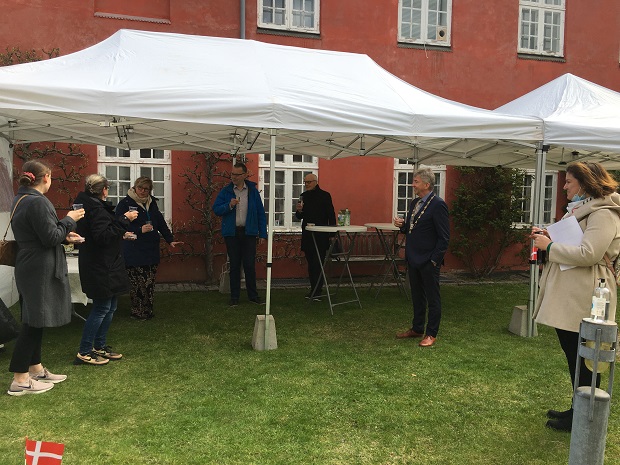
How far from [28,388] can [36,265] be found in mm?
932

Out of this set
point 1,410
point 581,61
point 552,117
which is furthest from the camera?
point 581,61

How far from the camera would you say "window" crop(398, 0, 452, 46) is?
377 inches

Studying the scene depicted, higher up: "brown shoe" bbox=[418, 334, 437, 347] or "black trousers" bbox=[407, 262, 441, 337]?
"black trousers" bbox=[407, 262, 441, 337]

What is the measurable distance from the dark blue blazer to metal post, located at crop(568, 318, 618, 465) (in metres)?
2.30

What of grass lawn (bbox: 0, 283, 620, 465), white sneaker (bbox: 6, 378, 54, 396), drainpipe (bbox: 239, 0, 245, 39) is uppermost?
drainpipe (bbox: 239, 0, 245, 39)

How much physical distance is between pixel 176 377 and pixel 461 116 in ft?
11.4

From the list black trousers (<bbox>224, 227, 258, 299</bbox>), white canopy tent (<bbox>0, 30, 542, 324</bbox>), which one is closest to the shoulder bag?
white canopy tent (<bbox>0, 30, 542, 324</bbox>)

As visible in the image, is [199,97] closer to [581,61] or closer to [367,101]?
[367,101]

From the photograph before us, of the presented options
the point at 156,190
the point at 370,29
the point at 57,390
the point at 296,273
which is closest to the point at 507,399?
the point at 57,390

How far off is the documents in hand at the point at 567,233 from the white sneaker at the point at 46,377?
3.69 meters

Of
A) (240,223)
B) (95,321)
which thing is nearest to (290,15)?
(240,223)

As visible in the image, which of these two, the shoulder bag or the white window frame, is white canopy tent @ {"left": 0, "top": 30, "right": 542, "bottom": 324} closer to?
the shoulder bag

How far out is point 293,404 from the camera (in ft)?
12.1

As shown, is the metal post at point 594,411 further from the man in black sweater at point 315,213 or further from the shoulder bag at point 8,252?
the man in black sweater at point 315,213
